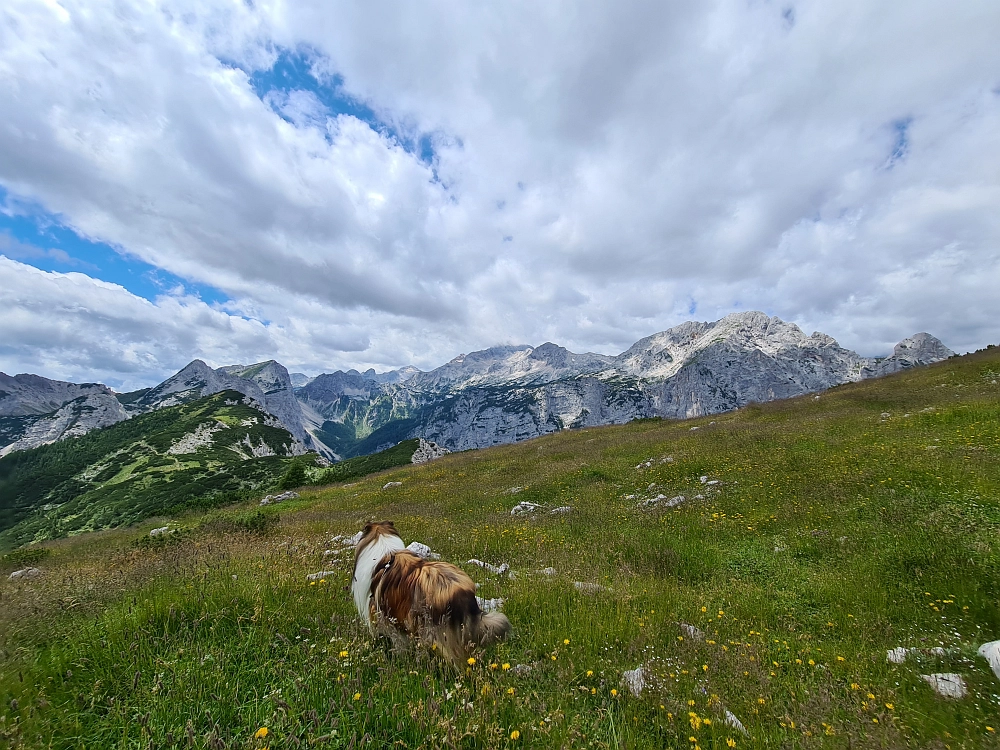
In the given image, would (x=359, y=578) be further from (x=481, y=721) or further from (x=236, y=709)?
(x=481, y=721)

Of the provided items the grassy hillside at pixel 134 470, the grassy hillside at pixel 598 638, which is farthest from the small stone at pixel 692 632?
the grassy hillside at pixel 134 470

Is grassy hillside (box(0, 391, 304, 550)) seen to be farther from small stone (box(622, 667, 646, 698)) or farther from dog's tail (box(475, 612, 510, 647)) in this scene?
small stone (box(622, 667, 646, 698))

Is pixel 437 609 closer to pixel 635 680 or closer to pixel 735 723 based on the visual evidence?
pixel 635 680

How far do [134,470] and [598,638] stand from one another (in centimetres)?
14621

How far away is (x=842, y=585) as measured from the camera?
723 centimetres

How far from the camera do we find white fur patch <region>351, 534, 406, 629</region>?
5594mm

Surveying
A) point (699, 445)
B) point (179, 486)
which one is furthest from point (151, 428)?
point (699, 445)

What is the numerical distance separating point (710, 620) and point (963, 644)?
2924 mm

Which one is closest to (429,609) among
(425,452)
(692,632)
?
(692,632)

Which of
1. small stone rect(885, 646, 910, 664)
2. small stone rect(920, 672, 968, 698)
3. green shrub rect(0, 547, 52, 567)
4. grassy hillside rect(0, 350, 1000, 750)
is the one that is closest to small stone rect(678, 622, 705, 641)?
grassy hillside rect(0, 350, 1000, 750)

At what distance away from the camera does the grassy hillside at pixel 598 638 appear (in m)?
3.56

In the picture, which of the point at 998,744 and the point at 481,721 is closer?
the point at 481,721

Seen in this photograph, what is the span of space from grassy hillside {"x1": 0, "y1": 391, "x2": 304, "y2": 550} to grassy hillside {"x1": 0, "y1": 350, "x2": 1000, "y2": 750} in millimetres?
69431

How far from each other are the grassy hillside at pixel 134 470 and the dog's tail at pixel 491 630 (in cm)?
7209
